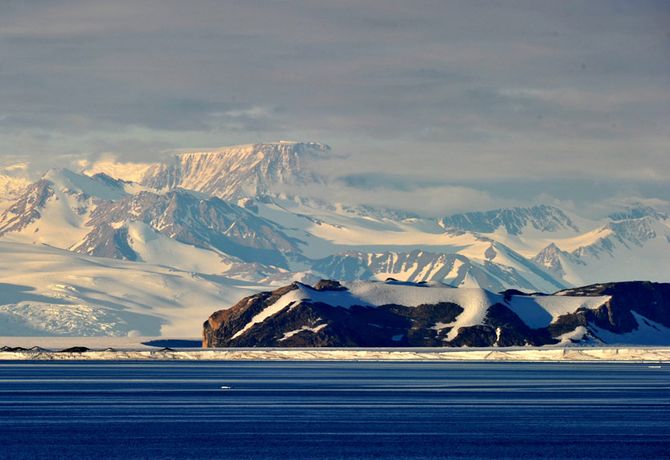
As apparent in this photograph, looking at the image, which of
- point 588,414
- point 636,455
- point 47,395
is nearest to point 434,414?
point 588,414

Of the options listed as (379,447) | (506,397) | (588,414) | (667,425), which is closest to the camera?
(379,447)

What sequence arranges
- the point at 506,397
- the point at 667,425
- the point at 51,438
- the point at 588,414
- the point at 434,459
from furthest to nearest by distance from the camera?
the point at 506,397 → the point at 588,414 → the point at 667,425 → the point at 51,438 → the point at 434,459

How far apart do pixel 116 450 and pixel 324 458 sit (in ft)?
58.7

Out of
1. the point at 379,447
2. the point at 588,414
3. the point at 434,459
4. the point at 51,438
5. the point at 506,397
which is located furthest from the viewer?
the point at 506,397

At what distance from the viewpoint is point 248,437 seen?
130 metres

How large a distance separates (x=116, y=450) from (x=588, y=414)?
57.8 metres

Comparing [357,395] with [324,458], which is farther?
[357,395]

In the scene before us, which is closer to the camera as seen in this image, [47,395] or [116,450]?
[116,450]

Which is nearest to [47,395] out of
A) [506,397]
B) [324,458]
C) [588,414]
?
[506,397]

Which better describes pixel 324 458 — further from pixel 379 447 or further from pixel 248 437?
pixel 248 437

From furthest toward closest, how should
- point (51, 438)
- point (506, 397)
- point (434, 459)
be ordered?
point (506, 397) → point (51, 438) → point (434, 459)

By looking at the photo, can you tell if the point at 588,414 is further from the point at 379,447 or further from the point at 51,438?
the point at 51,438

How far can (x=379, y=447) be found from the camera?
397 ft

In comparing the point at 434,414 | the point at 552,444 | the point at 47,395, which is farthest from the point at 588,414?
the point at 47,395
